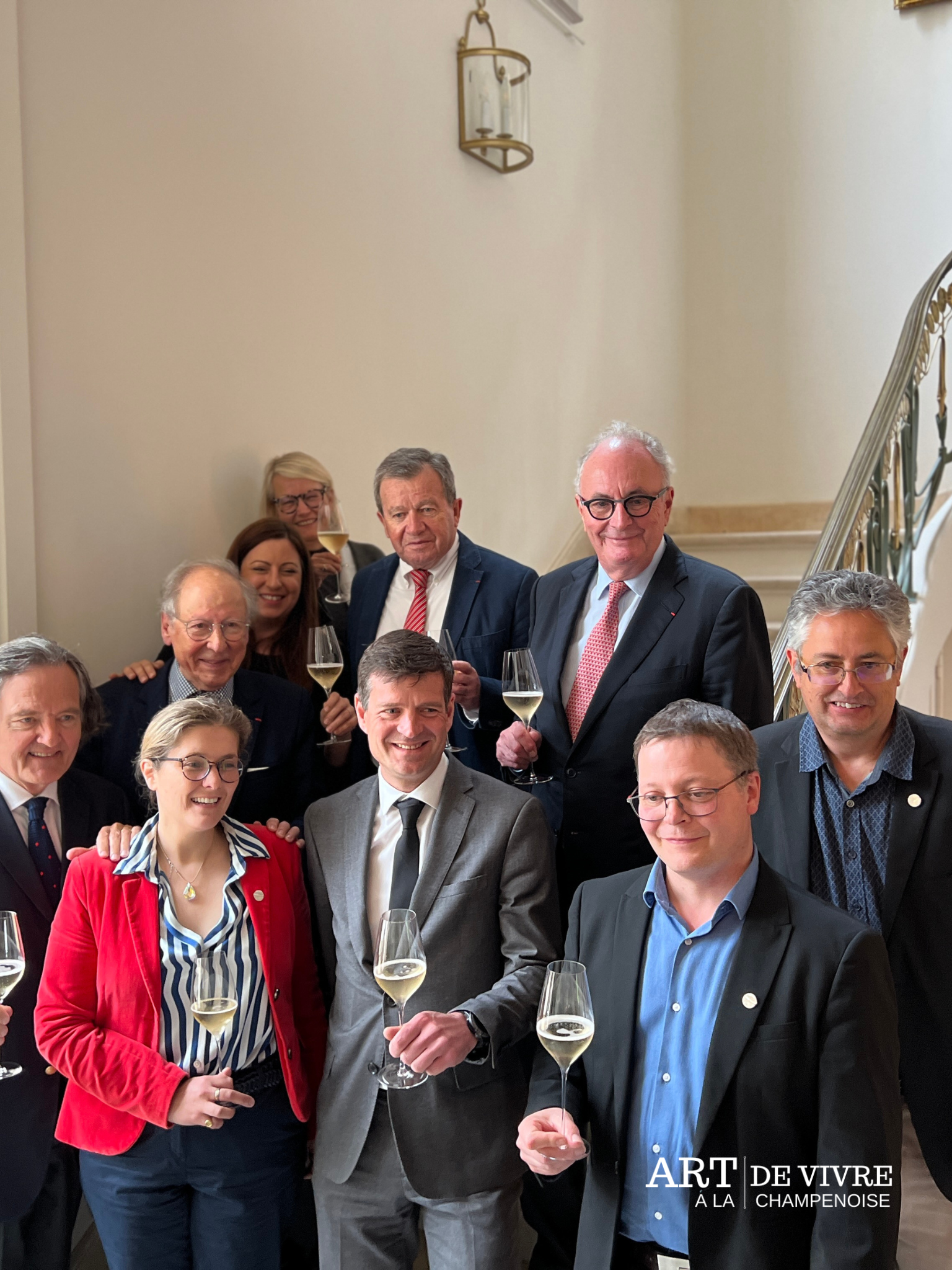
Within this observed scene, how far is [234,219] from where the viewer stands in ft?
12.8

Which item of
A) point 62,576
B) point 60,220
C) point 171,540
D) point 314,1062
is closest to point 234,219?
point 60,220

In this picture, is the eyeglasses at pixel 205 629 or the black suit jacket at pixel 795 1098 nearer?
the black suit jacket at pixel 795 1098

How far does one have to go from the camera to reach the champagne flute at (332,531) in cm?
366

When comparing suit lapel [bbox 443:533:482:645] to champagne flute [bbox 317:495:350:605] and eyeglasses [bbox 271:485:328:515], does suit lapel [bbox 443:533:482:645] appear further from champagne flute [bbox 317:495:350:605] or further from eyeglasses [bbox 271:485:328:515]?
eyeglasses [bbox 271:485:328:515]

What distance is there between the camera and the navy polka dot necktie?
2.55m

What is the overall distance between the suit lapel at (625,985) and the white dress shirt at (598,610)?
2.85ft

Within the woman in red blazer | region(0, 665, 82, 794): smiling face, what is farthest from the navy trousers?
region(0, 665, 82, 794): smiling face

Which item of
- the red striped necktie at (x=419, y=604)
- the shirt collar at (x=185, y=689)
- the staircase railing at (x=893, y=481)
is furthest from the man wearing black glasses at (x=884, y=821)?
the staircase railing at (x=893, y=481)

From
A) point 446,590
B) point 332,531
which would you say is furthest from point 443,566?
point 332,531

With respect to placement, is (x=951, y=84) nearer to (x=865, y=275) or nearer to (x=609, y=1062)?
(x=865, y=275)

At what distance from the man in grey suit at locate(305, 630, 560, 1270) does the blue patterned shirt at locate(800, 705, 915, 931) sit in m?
0.53

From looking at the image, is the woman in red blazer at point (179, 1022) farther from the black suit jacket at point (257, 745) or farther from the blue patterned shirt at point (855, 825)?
the blue patterned shirt at point (855, 825)

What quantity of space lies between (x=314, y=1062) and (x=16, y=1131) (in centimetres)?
61

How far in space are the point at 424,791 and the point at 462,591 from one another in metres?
0.92
